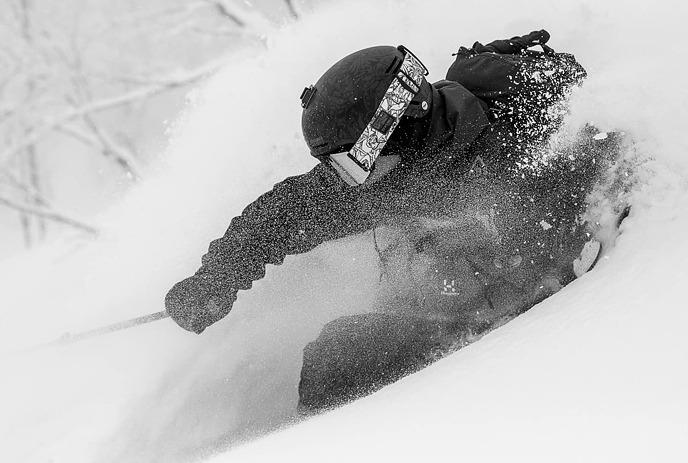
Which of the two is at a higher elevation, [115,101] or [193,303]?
[193,303]

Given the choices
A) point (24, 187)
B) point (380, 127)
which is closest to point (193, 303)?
point (380, 127)

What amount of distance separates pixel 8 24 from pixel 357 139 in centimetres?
938

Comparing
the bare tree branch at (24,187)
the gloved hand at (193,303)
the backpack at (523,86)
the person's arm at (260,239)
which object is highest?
the backpack at (523,86)

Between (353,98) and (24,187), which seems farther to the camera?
(24,187)

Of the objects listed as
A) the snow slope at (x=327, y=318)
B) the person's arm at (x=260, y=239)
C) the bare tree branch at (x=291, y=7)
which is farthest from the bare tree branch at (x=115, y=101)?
the person's arm at (x=260, y=239)

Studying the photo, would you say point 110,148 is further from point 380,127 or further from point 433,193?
point 380,127

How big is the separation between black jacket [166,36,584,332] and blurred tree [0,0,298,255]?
7.07m

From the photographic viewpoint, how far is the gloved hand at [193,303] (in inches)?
80.7

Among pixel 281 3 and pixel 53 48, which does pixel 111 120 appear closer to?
pixel 53 48

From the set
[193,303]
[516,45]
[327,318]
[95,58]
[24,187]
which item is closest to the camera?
[193,303]

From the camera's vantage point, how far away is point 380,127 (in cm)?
185

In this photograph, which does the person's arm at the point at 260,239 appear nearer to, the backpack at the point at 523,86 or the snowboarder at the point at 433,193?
the snowboarder at the point at 433,193

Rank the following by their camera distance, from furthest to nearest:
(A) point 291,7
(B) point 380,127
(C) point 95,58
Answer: (C) point 95,58 < (A) point 291,7 < (B) point 380,127

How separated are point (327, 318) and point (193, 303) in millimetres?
743
